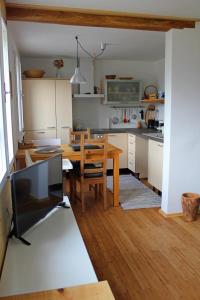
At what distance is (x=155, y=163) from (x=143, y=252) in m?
1.94

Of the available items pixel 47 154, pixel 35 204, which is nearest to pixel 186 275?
pixel 35 204

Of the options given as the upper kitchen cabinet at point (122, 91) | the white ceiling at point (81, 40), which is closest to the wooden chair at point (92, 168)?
the white ceiling at point (81, 40)

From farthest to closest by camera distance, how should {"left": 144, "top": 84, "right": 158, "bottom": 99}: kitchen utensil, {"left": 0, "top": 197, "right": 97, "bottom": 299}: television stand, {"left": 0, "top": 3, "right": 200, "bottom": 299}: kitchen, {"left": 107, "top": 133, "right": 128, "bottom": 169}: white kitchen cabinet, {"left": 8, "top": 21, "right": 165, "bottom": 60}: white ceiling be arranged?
{"left": 144, "top": 84, "right": 158, "bottom": 99}: kitchen utensil
{"left": 107, "top": 133, "right": 128, "bottom": 169}: white kitchen cabinet
{"left": 8, "top": 21, "right": 165, "bottom": 60}: white ceiling
{"left": 0, "top": 3, "right": 200, "bottom": 299}: kitchen
{"left": 0, "top": 197, "right": 97, "bottom": 299}: television stand

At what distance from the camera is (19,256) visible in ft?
5.01

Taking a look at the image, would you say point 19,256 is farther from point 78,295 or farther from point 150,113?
point 150,113

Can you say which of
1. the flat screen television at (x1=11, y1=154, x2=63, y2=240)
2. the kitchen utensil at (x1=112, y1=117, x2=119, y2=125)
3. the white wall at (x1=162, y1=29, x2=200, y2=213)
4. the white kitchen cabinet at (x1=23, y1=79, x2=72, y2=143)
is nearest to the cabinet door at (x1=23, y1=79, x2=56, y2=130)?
Answer: the white kitchen cabinet at (x1=23, y1=79, x2=72, y2=143)

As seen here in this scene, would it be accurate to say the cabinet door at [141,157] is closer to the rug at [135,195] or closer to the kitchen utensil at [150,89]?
the rug at [135,195]

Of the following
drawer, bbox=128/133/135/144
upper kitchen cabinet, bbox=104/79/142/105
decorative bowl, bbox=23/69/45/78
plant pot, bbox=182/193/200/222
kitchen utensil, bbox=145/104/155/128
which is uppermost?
decorative bowl, bbox=23/69/45/78

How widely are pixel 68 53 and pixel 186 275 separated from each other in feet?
13.7

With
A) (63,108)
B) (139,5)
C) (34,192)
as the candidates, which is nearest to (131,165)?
(63,108)

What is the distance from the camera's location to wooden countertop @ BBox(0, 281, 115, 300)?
3.83 ft

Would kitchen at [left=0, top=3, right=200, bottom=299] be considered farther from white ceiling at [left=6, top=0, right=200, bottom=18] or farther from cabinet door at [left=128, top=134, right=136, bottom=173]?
white ceiling at [left=6, top=0, right=200, bottom=18]

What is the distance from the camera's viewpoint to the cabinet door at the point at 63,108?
5410 millimetres

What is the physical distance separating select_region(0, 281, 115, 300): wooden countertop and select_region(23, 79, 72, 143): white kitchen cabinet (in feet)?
14.3
